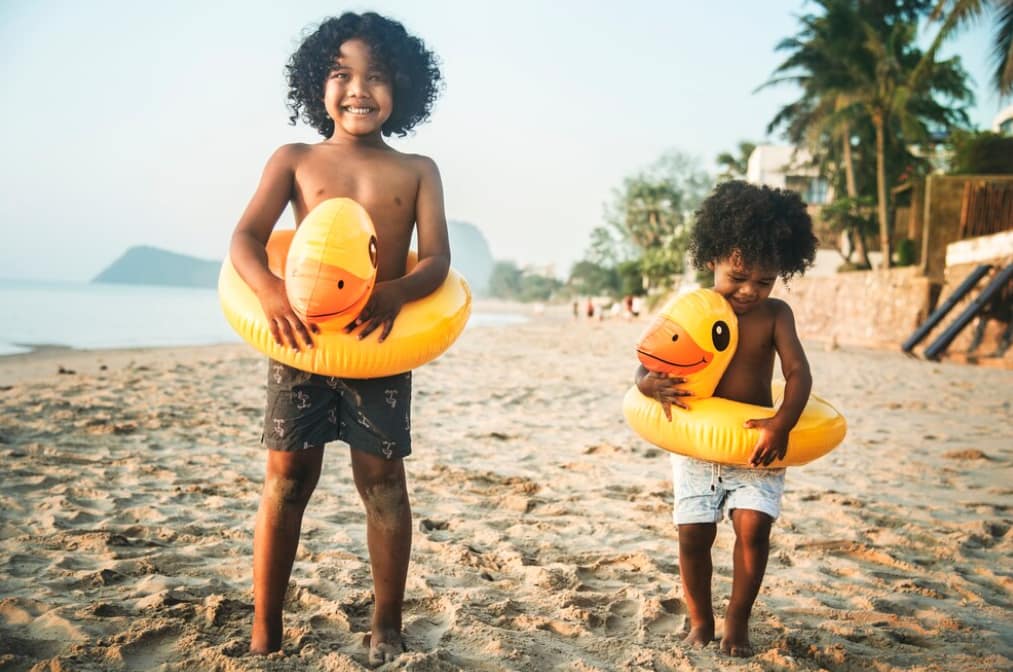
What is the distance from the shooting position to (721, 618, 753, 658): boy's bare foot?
2402mm

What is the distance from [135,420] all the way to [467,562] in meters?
4.02

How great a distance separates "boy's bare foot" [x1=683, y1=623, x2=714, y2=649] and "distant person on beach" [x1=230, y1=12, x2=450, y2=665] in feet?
3.13

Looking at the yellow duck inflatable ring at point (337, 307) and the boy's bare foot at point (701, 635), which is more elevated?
the yellow duck inflatable ring at point (337, 307)

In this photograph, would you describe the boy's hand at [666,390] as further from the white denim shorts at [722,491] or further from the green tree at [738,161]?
the green tree at [738,161]

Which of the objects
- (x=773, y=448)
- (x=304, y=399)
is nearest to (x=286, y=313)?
(x=304, y=399)

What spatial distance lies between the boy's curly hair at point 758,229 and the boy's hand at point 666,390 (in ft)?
1.50

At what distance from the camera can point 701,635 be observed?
248 cm

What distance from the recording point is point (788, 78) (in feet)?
99.1

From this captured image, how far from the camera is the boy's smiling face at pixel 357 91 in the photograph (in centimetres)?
238

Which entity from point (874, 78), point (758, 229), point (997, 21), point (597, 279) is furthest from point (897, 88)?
point (597, 279)

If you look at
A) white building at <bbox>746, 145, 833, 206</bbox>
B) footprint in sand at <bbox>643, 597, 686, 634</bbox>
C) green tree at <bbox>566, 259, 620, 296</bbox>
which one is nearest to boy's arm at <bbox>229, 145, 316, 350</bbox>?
footprint in sand at <bbox>643, 597, 686, 634</bbox>

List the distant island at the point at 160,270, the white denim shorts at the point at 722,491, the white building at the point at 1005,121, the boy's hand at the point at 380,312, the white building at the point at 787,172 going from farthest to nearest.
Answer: the distant island at the point at 160,270, the white building at the point at 787,172, the white building at the point at 1005,121, the white denim shorts at the point at 722,491, the boy's hand at the point at 380,312

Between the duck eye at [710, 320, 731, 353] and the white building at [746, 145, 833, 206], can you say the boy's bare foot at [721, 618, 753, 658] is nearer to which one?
the duck eye at [710, 320, 731, 353]

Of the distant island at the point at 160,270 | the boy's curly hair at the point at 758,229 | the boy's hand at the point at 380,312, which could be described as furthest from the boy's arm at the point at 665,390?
the distant island at the point at 160,270
